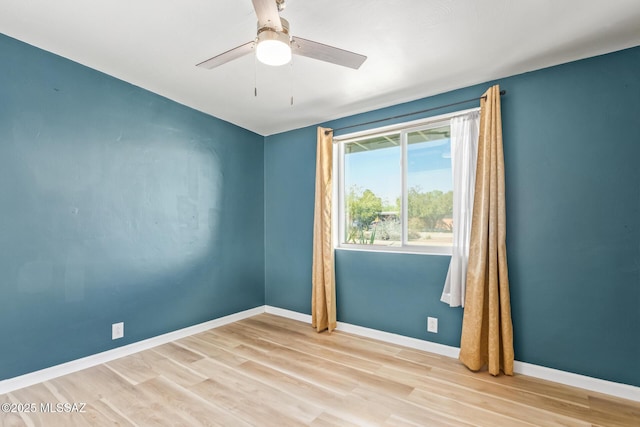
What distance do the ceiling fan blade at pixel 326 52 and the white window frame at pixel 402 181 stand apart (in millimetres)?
1330

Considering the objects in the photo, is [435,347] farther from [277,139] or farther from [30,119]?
[30,119]

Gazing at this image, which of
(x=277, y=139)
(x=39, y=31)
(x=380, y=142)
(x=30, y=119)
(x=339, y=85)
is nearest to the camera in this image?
(x=39, y=31)

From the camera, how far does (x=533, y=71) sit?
7.80 ft

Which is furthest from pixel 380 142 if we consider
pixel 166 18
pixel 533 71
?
pixel 166 18

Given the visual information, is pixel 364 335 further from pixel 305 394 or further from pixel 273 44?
pixel 273 44

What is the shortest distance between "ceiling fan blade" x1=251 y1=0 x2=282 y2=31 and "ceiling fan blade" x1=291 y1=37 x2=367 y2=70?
170 millimetres

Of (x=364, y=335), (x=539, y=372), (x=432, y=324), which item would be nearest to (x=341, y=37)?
(x=432, y=324)

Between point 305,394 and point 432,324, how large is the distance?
1336 mm

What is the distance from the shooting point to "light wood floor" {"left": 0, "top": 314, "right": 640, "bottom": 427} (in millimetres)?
1823

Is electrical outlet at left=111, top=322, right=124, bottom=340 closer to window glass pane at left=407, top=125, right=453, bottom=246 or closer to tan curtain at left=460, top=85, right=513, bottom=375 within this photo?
window glass pane at left=407, top=125, right=453, bottom=246

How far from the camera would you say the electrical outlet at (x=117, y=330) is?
2.60 metres

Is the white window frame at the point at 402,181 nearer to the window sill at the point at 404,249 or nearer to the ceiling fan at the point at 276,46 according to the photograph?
the window sill at the point at 404,249

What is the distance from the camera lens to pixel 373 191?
3330 millimetres

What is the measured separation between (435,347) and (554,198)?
1.58m
